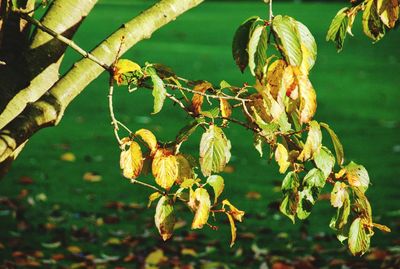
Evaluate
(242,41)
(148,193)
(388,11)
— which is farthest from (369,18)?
(148,193)

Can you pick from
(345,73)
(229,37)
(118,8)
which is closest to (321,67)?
(345,73)

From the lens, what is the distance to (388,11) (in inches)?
78.3

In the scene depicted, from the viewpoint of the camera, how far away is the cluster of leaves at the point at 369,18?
1982 millimetres

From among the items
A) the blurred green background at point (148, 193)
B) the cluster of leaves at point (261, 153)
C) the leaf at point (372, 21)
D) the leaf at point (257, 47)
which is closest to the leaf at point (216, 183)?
the cluster of leaves at point (261, 153)

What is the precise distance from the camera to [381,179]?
6910 mm

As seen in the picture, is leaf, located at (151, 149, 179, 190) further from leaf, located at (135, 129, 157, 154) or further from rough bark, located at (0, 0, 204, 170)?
rough bark, located at (0, 0, 204, 170)

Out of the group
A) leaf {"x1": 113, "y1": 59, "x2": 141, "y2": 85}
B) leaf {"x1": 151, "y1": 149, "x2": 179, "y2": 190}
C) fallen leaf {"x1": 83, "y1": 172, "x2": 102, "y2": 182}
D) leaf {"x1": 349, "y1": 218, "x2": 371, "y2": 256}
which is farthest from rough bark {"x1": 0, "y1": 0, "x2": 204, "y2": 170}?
fallen leaf {"x1": 83, "y1": 172, "x2": 102, "y2": 182}

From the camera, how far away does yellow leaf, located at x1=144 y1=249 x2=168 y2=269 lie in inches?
195

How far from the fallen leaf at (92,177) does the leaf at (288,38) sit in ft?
18.4

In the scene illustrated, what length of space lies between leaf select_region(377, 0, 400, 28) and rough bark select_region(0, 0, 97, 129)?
3.07ft

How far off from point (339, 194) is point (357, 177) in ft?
0.33

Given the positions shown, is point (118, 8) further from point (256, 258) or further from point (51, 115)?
point (51, 115)

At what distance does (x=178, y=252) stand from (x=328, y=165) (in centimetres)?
342

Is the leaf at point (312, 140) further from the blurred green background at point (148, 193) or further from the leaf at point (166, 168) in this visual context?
the blurred green background at point (148, 193)
